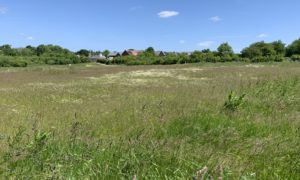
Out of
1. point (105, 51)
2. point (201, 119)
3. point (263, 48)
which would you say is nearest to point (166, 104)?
point (201, 119)

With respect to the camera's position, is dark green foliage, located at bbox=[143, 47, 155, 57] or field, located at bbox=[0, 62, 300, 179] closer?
field, located at bbox=[0, 62, 300, 179]

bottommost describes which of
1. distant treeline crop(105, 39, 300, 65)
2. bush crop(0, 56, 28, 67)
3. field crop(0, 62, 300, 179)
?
bush crop(0, 56, 28, 67)

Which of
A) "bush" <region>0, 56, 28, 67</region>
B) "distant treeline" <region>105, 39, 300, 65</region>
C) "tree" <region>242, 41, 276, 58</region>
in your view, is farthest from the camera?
"tree" <region>242, 41, 276, 58</region>

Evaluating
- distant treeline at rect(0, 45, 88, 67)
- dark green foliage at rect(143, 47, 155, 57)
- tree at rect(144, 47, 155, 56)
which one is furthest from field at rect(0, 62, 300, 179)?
tree at rect(144, 47, 155, 56)

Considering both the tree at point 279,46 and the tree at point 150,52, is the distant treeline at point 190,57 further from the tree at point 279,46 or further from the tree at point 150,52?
the tree at point 150,52

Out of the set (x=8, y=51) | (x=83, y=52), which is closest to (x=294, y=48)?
(x=8, y=51)

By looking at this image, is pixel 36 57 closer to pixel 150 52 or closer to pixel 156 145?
pixel 150 52

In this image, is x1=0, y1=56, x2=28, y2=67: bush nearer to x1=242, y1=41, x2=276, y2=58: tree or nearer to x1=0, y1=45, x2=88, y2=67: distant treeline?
x1=0, y1=45, x2=88, y2=67: distant treeline

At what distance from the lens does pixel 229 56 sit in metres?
92.4

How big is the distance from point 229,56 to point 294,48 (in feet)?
78.0

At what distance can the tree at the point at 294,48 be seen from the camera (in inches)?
3877

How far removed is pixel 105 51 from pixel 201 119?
162 meters

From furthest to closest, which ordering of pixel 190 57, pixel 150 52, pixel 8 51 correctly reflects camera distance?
pixel 150 52
pixel 8 51
pixel 190 57

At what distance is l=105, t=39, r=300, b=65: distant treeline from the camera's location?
286 feet
